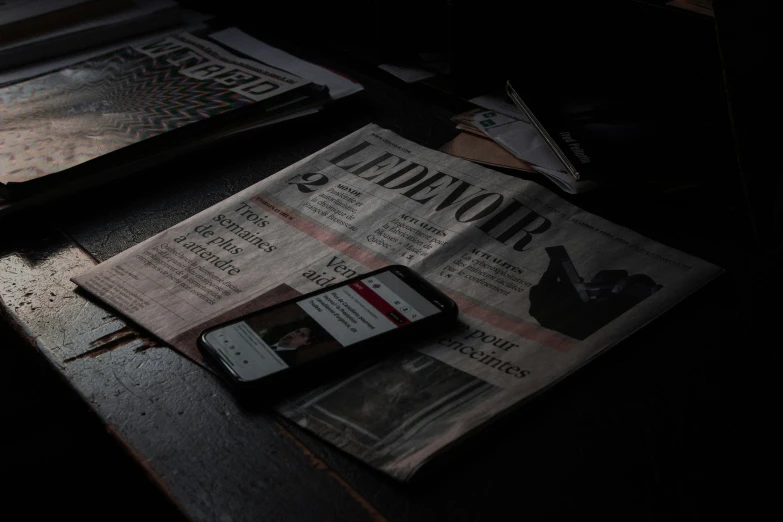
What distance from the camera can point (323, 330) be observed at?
1.84 feet

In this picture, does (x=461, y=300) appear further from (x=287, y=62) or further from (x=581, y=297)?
(x=287, y=62)

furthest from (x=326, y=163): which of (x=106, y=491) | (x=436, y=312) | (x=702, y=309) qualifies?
(x=106, y=491)

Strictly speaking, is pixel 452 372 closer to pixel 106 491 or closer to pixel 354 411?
pixel 354 411

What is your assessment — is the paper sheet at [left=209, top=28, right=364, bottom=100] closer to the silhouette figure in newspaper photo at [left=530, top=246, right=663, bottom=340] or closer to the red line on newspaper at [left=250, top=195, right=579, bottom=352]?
the red line on newspaper at [left=250, top=195, right=579, bottom=352]

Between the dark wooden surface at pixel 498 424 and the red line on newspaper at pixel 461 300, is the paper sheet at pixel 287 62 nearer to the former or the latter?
the red line on newspaper at pixel 461 300

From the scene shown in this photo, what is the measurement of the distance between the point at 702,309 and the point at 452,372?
0.68 ft

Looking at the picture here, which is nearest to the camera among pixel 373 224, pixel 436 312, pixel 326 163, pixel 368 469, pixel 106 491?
pixel 368 469

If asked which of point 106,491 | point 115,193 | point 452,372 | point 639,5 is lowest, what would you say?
point 106,491

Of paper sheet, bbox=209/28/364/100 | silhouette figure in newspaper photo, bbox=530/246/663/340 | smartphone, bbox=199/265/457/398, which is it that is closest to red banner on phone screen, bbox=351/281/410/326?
smartphone, bbox=199/265/457/398

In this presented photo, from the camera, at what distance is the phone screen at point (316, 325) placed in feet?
1.76

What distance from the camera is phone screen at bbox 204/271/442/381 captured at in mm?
536

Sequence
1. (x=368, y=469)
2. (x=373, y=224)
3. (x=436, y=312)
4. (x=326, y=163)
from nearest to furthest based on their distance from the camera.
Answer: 1. (x=368, y=469)
2. (x=436, y=312)
3. (x=373, y=224)
4. (x=326, y=163)

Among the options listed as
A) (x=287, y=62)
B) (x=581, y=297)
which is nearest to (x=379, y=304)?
(x=581, y=297)

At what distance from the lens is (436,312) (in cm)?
57
